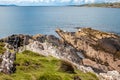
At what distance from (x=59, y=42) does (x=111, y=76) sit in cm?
3879

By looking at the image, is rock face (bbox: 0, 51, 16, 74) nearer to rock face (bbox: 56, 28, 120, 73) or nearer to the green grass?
the green grass

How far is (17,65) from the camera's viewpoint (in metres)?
23.5

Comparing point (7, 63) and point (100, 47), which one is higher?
point (7, 63)

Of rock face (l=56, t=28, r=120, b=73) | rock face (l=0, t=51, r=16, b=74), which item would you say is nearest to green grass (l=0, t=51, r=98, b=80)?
rock face (l=0, t=51, r=16, b=74)

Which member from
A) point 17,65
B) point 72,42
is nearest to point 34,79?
point 17,65

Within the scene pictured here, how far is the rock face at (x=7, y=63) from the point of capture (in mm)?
21141

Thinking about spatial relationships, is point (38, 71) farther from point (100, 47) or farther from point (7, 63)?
point (100, 47)

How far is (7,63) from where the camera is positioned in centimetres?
2186

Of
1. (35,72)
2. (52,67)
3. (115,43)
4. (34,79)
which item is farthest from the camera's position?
(115,43)

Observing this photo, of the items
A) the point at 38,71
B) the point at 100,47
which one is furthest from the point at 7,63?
the point at 100,47

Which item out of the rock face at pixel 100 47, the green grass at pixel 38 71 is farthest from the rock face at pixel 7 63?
the rock face at pixel 100 47

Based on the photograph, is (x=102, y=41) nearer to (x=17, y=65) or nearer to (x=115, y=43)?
(x=115, y=43)

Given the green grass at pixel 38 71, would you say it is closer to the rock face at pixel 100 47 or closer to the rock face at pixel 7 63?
the rock face at pixel 7 63

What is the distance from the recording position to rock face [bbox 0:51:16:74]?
21141mm
